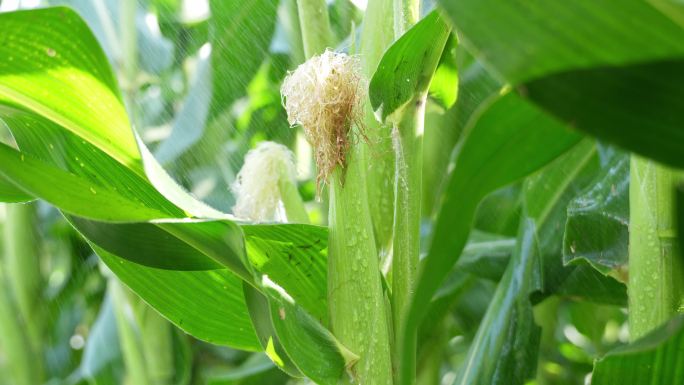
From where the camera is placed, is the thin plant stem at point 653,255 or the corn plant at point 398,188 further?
the thin plant stem at point 653,255

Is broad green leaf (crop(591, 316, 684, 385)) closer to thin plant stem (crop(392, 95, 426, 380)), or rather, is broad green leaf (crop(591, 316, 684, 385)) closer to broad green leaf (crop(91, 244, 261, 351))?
thin plant stem (crop(392, 95, 426, 380))

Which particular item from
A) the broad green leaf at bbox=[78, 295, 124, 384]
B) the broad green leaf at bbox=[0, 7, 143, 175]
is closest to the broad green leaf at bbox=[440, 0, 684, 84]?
the broad green leaf at bbox=[0, 7, 143, 175]

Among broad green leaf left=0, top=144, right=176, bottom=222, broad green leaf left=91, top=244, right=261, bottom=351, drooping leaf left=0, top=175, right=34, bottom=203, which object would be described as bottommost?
broad green leaf left=91, top=244, right=261, bottom=351

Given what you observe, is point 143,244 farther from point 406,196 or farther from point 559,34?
point 559,34

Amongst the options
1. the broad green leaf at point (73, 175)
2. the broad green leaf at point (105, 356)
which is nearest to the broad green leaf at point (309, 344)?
the broad green leaf at point (73, 175)

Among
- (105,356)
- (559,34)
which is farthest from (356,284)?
(105,356)

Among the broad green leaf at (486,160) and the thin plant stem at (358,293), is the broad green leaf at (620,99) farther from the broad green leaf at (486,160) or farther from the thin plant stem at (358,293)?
the thin plant stem at (358,293)
